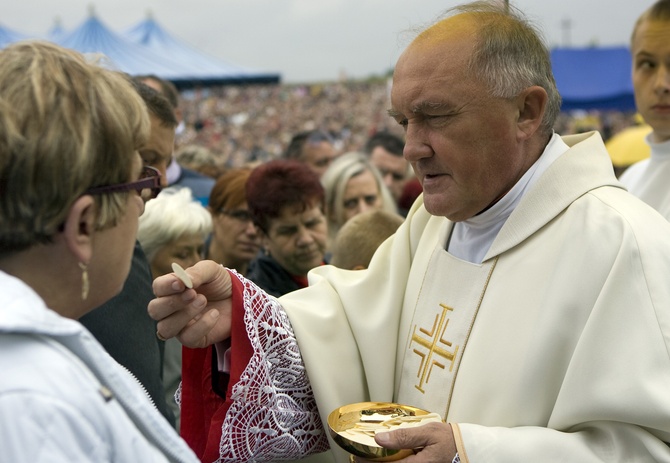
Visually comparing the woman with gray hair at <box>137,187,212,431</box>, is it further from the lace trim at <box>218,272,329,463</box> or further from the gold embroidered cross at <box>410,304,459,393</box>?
the gold embroidered cross at <box>410,304,459,393</box>

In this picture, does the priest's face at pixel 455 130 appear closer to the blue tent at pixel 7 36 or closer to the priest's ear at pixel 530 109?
the priest's ear at pixel 530 109

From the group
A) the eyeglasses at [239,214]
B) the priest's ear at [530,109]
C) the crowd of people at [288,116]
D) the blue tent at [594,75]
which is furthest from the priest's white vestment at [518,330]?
the crowd of people at [288,116]

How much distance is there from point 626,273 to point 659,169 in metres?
2.22

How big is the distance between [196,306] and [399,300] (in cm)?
72

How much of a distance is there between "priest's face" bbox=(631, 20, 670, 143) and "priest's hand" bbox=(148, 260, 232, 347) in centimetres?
238

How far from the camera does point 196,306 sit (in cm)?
241

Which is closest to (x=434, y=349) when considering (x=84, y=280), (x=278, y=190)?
(x=84, y=280)

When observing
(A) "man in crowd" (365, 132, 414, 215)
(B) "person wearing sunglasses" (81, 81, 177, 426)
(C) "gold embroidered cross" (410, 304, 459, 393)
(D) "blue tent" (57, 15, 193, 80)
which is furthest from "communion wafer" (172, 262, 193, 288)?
(D) "blue tent" (57, 15, 193, 80)

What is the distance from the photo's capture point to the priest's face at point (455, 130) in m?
2.43

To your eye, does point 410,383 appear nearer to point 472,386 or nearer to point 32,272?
point 472,386

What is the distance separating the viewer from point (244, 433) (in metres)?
2.46

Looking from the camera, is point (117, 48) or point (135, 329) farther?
point (117, 48)

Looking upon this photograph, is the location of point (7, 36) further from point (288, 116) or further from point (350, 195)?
point (288, 116)

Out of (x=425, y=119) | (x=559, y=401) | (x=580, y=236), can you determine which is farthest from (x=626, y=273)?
(x=425, y=119)
